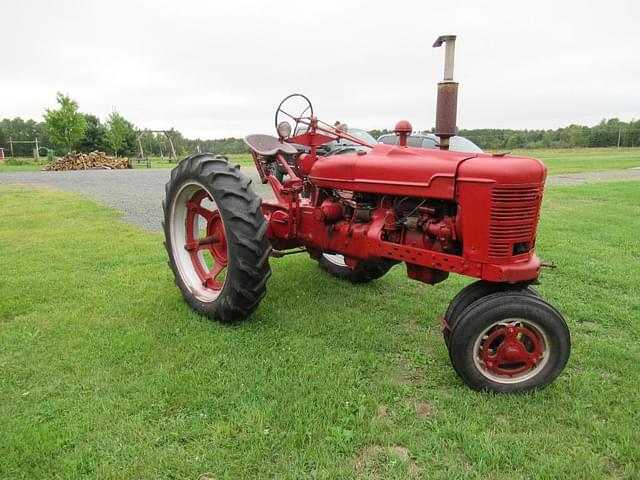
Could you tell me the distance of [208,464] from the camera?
6.88 feet

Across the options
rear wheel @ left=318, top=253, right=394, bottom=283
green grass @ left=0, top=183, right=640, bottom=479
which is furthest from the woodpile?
rear wheel @ left=318, top=253, right=394, bottom=283

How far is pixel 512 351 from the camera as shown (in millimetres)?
2584

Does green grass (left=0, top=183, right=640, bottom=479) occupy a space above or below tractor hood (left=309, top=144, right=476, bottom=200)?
below

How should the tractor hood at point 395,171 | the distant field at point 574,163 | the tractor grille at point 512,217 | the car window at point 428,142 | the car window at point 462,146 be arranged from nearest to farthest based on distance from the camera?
the tractor grille at point 512,217, the tractor hood at point 395,171, the car window at point 428,142, the car window at point 462,146, the distant field at point 574,163

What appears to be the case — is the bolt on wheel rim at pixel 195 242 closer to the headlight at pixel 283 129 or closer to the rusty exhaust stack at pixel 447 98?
the headlight at pixel 283 129

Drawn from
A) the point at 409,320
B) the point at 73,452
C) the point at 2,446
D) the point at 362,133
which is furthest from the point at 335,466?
the point at 362,133

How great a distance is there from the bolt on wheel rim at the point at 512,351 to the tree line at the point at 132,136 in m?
25.3

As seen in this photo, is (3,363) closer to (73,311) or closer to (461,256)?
(73,311)

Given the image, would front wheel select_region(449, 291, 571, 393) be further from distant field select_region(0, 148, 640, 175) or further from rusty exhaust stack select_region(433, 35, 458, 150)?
distant field select_region(0, 148, 640, 175)

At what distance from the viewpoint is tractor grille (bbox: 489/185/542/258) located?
8.28 ft

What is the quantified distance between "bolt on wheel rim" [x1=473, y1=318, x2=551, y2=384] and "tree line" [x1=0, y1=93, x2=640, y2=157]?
25282 millimetres

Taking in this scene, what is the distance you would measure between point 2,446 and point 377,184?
243cm

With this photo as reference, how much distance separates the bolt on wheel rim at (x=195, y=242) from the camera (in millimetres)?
3951

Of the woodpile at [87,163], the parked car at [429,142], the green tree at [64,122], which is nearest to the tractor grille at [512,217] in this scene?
the parked car at [429,142]
